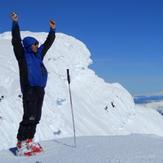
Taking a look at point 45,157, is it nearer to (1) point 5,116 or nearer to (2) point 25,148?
(2) point 25,148

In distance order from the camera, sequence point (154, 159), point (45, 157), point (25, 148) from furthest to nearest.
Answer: point (25, 148), point (45, 157), point (154, 159)

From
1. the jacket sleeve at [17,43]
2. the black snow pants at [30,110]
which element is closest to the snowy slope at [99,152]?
the black snow pants at [30,110]

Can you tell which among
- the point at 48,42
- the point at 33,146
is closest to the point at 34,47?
the point at 48,42

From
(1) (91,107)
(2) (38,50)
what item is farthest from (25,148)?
(1) (91,107)

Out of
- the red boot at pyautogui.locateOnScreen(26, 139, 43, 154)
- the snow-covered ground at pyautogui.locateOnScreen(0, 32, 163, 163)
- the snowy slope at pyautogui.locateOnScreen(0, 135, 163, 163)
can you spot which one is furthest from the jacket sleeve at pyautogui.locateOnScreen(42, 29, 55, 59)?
the snow-covered ground at pyautogui.locateOnScreen(0, 32, 163, 163)

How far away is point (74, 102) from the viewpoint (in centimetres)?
4356

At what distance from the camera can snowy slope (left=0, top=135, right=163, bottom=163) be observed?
591 centimetres

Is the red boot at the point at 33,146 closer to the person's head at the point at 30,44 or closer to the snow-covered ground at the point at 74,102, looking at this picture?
the person's head at the point at 30,44

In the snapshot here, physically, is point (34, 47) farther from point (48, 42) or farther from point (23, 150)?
point (23, 150)

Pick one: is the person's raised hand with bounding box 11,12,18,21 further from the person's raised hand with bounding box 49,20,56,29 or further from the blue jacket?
the person's raised hand with bounding box 49,20,56,29

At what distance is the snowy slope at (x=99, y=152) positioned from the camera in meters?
5.91

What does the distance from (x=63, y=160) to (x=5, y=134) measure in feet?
62.9

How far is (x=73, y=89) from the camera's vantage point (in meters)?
48.6

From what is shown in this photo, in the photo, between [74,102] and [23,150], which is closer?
[23,150]
